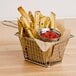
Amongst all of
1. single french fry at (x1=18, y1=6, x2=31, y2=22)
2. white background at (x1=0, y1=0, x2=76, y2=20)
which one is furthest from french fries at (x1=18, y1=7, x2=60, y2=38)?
white background at (x1=0, y1=0, x2=76, y2=20)

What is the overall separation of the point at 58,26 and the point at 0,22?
532 millimetres

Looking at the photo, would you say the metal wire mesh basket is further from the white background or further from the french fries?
the white background

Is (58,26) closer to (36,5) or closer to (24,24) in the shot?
(24,24)

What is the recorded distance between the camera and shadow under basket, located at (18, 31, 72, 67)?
0.99 m

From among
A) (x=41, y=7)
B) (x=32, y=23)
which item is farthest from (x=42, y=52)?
(x=41, y=7)

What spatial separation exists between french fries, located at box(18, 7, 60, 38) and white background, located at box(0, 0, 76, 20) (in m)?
0.57

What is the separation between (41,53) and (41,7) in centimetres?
70

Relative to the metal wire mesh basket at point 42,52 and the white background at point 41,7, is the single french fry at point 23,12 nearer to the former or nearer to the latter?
the metal wire mesh basket at point 42,52

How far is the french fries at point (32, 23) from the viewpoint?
1.01m

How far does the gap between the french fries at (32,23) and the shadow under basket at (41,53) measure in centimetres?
3

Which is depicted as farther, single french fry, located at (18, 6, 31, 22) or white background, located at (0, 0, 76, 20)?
white background, located at (0, 0, 76, 20)

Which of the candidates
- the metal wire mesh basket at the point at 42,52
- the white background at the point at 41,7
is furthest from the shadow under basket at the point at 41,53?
the white background at the point at 41,7

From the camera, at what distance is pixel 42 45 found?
972 mm

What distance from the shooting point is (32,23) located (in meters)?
1.04
